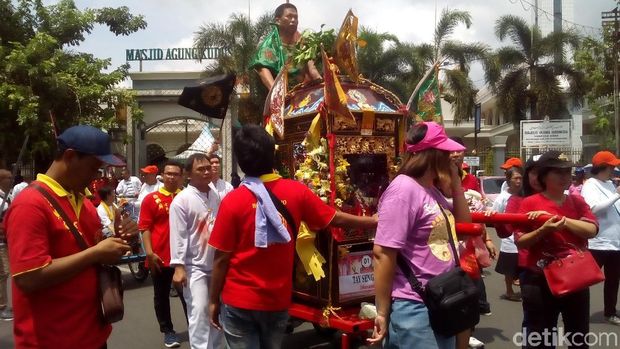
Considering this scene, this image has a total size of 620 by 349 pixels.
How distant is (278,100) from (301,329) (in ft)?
9.30

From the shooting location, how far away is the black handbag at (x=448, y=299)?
277cm

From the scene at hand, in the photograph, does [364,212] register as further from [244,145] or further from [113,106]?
[113,106]

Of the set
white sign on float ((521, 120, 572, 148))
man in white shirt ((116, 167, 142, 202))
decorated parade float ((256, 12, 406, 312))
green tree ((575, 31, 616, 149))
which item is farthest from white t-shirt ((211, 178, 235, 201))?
green tree ((575, 31, 616, 149))

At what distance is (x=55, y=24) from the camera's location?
1692 centimetres

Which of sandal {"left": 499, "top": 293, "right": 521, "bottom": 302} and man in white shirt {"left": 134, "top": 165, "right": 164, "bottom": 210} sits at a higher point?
man in white shirt {"left": 134, "top": 165, "right": 164, "bottom": 210}

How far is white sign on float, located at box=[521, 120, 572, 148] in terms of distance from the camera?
2527cm

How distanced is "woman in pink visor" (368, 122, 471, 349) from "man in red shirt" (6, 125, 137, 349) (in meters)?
1.27

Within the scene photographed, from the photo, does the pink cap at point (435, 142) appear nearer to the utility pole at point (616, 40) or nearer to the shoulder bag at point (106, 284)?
the shoulder bag at point (106, 284)

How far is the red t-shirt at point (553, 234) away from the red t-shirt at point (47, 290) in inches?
107

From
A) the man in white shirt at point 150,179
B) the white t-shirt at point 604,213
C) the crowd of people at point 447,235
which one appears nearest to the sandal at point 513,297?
the white t-shirt at point 604,213

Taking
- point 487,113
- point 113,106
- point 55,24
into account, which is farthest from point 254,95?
point 487,113

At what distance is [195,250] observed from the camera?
4.89 m

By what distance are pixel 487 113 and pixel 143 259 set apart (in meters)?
46.2

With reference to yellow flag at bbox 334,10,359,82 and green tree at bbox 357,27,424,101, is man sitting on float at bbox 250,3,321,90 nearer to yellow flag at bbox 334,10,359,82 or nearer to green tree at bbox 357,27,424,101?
yellow flag at bbox 334,10,359,82
